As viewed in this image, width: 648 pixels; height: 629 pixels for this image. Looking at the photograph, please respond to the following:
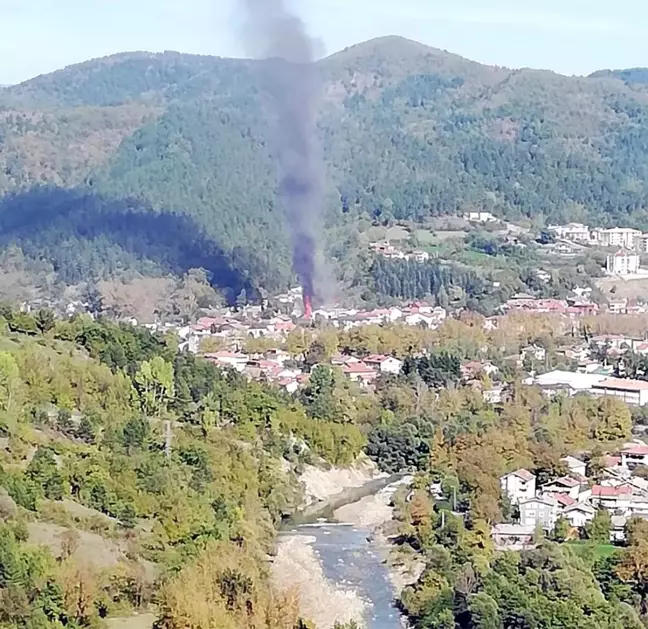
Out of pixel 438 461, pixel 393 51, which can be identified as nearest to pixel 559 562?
pixel 438 461

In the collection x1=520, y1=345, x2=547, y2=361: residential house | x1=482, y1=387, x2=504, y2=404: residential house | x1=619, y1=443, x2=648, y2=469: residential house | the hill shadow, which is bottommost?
x1=520, y1=345, x2=547, y2=361: residential house

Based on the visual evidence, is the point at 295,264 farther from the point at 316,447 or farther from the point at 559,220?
the point at 316,447

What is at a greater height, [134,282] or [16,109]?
[16,109]

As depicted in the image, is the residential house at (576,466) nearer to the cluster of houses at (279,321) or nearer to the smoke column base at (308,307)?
the cluster of houses at (279,321)

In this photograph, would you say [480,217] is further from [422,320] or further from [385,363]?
[385,363]

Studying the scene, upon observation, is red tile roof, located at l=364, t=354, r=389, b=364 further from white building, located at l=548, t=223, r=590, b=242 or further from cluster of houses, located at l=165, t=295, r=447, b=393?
white building, located at l=548, t=223, r=590, b=242

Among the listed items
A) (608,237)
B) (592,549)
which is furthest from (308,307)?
(592,549)

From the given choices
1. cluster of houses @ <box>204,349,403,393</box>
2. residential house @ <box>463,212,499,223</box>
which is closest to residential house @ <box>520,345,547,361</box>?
cluster of houses @ <box>204,349,403,393</box>
